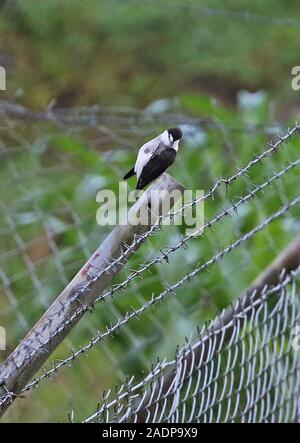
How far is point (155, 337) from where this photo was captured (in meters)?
2.48

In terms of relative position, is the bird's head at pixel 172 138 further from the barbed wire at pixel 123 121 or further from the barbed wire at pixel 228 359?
the barbed wire at pixel 123 121

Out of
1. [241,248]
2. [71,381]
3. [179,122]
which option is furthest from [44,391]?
[179,122]

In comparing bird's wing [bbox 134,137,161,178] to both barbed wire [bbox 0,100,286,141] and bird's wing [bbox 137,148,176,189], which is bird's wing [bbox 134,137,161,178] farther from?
barbed wire [bbox 0,100,286,141]

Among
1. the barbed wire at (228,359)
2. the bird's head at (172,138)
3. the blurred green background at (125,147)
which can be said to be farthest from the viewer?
the blurred green background at (125,147)

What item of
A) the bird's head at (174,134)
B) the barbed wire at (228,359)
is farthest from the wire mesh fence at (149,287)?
the bird's head at (174,134)

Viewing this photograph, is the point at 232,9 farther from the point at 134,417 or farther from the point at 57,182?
the point at 134,417

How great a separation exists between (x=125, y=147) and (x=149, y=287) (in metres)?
0.46

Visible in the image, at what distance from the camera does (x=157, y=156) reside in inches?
47.4

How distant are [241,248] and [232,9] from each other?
208cm

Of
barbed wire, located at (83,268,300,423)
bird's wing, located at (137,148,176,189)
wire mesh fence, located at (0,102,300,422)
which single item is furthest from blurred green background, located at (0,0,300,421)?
bird's wing, located at (137,148,176,189)

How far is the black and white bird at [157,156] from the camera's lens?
120 centimetres

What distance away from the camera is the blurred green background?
2494 mm
